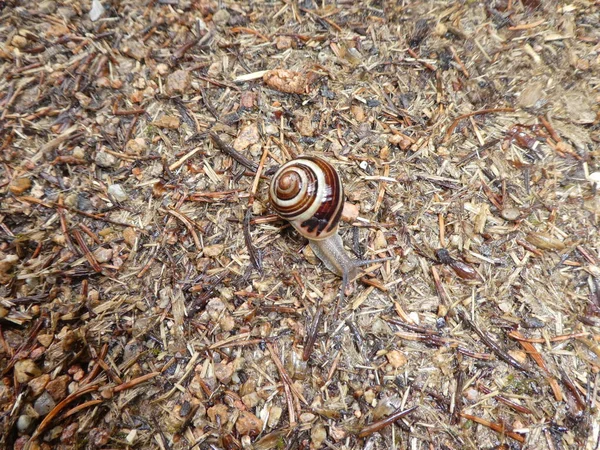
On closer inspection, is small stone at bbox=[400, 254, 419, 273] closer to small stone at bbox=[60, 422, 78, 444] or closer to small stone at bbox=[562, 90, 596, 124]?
small stone at bbox=[562, 90, 596, 124]

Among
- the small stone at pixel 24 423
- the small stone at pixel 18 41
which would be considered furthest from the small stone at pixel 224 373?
the small stone at pixel 18 41

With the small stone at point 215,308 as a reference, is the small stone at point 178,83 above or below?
above

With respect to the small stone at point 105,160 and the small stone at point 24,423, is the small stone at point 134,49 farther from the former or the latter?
the small stone at point 24,423

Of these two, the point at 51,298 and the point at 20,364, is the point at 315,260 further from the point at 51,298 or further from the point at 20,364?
the point at 20,364

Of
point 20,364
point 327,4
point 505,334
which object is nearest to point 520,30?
point 327,4

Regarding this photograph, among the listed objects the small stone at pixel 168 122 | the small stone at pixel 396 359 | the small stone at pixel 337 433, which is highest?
the small stone at pixel 168 122

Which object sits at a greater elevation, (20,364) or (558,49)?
(558,49)
